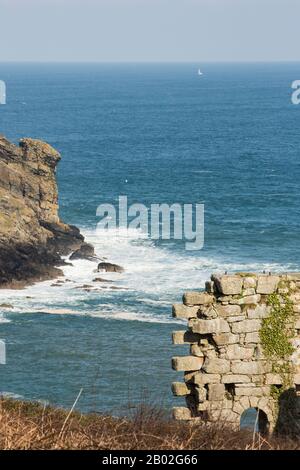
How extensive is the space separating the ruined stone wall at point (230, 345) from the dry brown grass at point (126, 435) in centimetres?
290

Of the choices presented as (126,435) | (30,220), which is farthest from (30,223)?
(126,435)

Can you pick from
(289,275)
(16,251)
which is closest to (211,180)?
(16,251)

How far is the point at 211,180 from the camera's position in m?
120

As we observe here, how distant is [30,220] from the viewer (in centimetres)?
7694

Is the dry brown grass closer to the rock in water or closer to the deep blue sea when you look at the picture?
the deep blue sea

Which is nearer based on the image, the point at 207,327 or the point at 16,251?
the point at 207,327

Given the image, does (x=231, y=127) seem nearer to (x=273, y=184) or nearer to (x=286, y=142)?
(x=286, y=142)

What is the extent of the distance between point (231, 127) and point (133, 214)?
3540 inches

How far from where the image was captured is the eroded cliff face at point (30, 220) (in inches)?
2837
